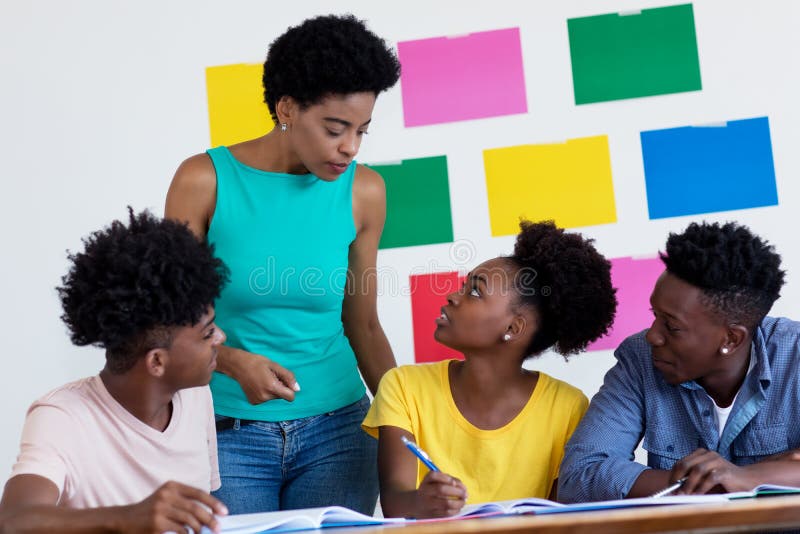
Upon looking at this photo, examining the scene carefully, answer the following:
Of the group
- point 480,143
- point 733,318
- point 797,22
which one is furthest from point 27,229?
point 797,22

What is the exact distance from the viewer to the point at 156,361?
1.33 m

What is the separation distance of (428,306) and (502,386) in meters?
0.48

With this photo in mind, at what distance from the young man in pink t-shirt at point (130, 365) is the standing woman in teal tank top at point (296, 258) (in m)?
0.17

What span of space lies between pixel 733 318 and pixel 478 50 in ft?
3.09

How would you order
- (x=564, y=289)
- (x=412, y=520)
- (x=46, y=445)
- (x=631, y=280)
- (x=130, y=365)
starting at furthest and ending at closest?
1. (x=631, y=280)
2. (x=564, y=289)
3. (x=130, y=365)
4. (x=46, y=445)
5. (x=412, y=520)

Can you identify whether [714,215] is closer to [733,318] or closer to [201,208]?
[733,318]

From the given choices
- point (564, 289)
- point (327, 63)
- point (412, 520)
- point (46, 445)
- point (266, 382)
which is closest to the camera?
point (412, 520)

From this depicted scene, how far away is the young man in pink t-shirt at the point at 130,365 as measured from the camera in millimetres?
1277

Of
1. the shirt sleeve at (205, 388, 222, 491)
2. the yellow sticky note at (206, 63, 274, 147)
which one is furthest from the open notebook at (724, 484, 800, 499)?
the yellow sticky note at (206, 63, 274, 147)

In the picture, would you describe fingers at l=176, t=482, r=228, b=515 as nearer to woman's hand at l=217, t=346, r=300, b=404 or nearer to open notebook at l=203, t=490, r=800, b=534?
open notebook at l=203, t=490, r=800, b=534

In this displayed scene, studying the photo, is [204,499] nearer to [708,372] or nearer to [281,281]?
[281,281]

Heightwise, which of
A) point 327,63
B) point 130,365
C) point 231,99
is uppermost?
point 231,99

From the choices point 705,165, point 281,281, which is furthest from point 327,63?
point 705,165

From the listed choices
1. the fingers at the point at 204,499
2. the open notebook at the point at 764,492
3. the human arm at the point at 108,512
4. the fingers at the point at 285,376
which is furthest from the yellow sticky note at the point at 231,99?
the open notebook at the point at 764,492
